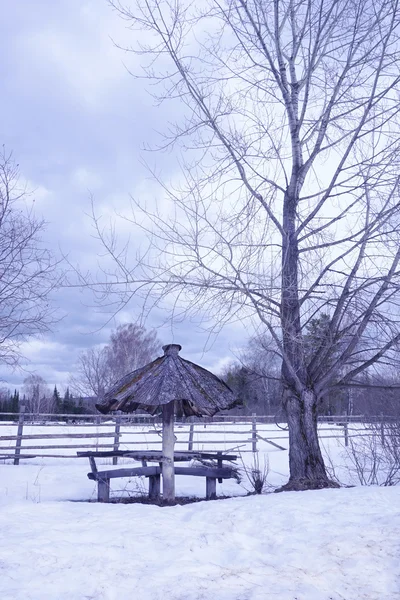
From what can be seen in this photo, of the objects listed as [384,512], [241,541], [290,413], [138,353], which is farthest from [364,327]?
[138,353]

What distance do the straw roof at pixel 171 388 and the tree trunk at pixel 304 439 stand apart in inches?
42.1

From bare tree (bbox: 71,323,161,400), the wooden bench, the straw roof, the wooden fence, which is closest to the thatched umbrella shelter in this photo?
the straw roof

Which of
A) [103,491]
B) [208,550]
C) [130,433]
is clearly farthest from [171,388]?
[130,433]

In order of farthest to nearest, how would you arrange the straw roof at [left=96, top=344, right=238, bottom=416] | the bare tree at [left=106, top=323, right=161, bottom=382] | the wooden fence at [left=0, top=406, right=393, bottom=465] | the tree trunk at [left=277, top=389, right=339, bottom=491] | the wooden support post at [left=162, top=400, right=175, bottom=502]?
the bare tree at [left=106, top=323, right=161, bottom=382], the wooden fence at [left=0, top=406, right=393, bottom=465], the tree trunk at [left=277, top=389, right=339, bottom=491], the wooden support post at [left=162, top=400, right=175, bottom=502], the straw roof at [left=96, top=344, right=238, bottom=416]

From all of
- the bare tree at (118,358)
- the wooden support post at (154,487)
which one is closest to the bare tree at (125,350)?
the bare tree at (118,358)

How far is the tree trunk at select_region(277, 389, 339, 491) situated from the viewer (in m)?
9.26

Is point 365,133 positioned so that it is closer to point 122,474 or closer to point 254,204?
point 254,204

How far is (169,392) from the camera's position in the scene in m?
8.38

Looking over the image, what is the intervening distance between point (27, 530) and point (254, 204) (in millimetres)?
5796

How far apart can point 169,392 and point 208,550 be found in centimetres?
331

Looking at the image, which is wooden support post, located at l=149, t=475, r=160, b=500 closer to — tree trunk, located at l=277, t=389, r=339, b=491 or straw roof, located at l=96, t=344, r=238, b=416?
straw roof, located at l=96, t=344, r=238, b=416

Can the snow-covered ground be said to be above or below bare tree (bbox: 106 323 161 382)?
below

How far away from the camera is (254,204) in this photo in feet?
30.5

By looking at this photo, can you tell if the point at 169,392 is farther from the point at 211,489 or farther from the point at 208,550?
the point at 208,550
